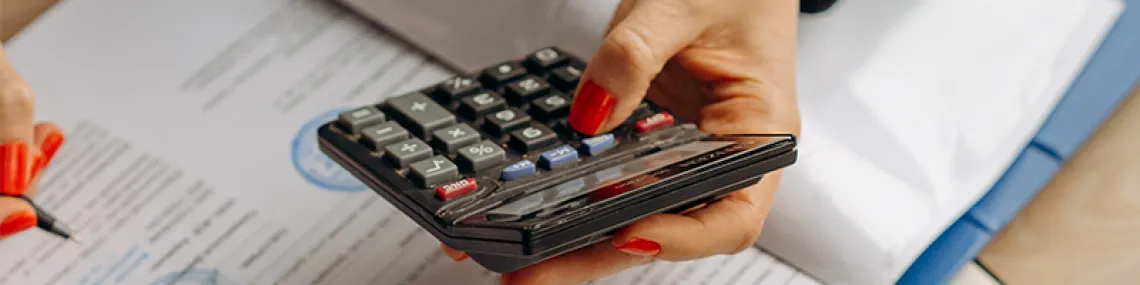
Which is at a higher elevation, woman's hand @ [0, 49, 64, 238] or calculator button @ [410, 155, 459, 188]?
woman's hand @ [0, 49, 64, 238]

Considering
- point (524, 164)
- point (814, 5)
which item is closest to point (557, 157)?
point (524, 164)

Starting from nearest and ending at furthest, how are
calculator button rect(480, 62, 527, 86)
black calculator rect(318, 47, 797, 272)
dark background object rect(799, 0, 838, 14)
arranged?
1. black calculator rect(318, 47, 797, 272)
2. calculator button rect(480, 62, 527, 86)
3. dark background object rect(799, 0, 838, 14)

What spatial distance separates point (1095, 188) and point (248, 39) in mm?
456

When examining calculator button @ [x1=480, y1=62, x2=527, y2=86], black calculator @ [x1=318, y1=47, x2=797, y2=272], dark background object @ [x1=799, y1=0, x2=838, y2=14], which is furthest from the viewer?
dark background object @ [x1=799, y1=0, x2=838, y2=14]

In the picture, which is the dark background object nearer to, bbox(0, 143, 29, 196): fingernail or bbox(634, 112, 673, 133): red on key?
bbox(634, 112, 673, 133): red on key

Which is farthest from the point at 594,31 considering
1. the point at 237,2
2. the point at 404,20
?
the point at 237,2

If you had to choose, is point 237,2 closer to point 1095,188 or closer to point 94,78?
point 94,78

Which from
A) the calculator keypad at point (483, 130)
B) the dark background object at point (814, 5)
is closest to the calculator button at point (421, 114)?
the calculator keypad at point (483, 130)

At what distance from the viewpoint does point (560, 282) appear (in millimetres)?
334

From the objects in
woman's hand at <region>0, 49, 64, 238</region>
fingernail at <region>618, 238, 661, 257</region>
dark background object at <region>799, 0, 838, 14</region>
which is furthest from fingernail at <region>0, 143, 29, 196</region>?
dark background object at <region>799, 0, 838, 14</region>

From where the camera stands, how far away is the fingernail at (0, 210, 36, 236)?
31cm

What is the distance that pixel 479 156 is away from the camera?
305 mm

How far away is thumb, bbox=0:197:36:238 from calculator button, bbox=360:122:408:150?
11 cm

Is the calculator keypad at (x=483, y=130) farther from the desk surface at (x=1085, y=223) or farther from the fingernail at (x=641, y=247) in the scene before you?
the desk surface at (x=1085, y=223)
